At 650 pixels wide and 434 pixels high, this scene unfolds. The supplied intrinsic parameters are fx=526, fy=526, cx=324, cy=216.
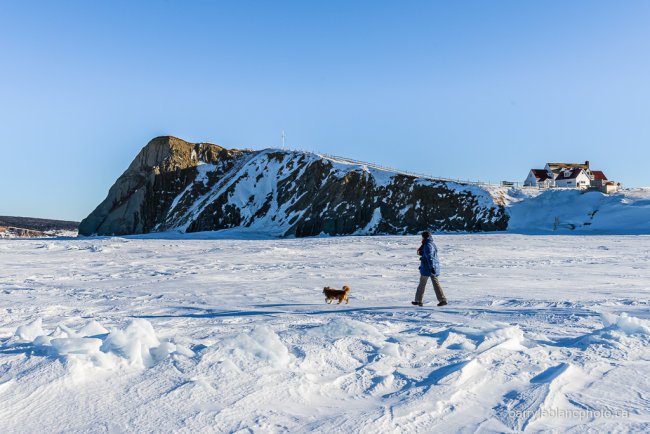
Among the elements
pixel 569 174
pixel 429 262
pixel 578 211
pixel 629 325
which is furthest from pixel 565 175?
pixel 629 325

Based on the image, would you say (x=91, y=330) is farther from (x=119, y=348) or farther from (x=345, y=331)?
(x=345, y=331)

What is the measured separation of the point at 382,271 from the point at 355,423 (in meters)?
15.9

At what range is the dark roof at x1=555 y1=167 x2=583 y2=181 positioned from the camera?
285 ft

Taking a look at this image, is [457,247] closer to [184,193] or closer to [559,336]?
[559,336]

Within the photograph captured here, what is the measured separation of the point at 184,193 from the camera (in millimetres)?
85000

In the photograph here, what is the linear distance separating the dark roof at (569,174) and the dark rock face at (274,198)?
3611 centimetres

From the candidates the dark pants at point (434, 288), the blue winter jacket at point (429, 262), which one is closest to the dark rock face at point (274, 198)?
the blue winter jacket at point (429, 262)

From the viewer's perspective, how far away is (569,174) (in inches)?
3497

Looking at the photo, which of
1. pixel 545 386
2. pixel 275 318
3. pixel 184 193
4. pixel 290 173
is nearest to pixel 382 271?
pixel 275 318

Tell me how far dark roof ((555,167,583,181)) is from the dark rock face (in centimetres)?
3611

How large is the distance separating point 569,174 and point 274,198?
50658mm

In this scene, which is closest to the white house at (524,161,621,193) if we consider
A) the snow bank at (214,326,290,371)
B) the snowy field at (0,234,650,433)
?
the snowy field at (0,234,650,433)

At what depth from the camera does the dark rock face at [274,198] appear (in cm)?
5825

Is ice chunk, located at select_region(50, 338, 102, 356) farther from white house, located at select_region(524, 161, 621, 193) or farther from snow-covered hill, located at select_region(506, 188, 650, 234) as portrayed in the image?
white house, located at select_region(524, 161, 621, 193)
